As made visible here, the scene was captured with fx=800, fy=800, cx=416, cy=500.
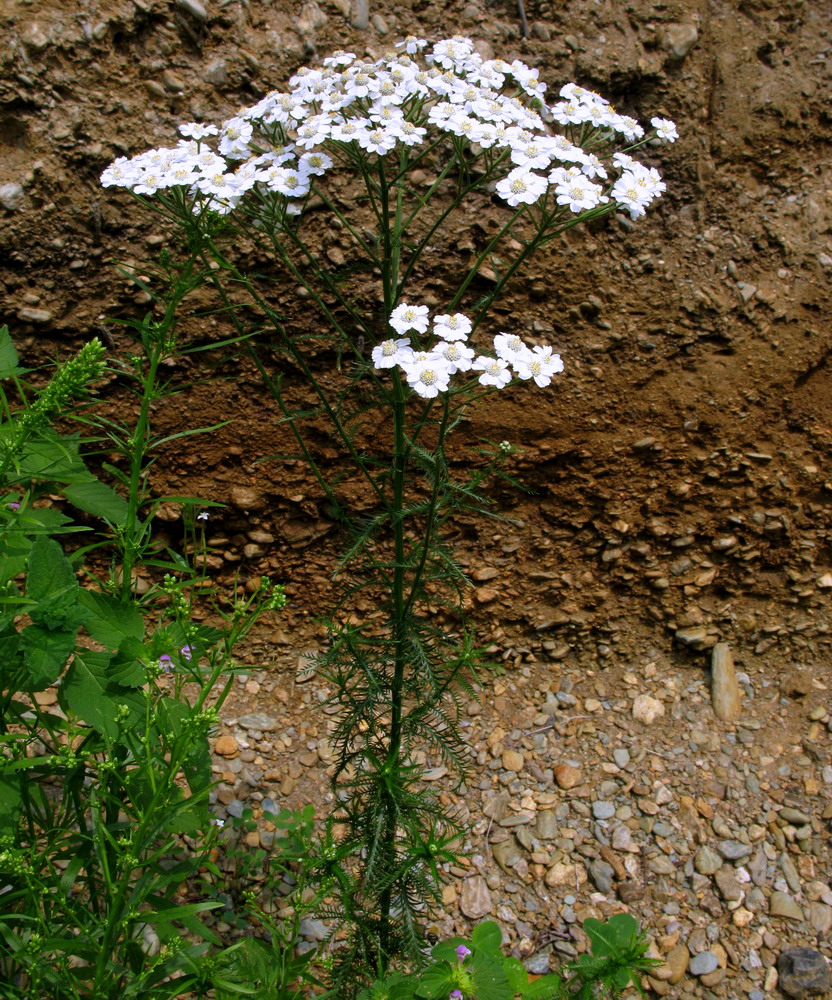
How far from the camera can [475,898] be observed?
239 centimetres

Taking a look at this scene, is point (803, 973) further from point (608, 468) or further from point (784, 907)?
point (608, 468)

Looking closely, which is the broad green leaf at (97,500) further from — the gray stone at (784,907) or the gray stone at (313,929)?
the gray stone at (784,907)

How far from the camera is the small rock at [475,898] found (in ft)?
7.76

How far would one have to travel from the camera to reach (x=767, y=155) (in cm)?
307

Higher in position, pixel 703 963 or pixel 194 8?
pixel 194 8

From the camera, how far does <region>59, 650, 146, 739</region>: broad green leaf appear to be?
1474 mm

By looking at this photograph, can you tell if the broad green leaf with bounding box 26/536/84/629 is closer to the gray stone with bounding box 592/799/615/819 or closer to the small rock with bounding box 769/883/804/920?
the gray stone with bounding box 592/799/615/819

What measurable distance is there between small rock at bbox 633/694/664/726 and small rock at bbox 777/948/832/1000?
0.78 metres

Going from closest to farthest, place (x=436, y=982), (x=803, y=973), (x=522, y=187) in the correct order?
1. (x=522, y=187)
2. (x=436, y=982)
3. (x=803, y=973)

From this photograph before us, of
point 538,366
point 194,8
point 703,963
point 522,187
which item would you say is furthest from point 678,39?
point 703,963

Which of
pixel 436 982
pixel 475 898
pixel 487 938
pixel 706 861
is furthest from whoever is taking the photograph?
pixel 706 861

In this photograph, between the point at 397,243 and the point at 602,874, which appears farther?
the point at 602,874

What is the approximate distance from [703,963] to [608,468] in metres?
1.56

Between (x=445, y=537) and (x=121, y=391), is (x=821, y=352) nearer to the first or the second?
(x=445, y=537)
